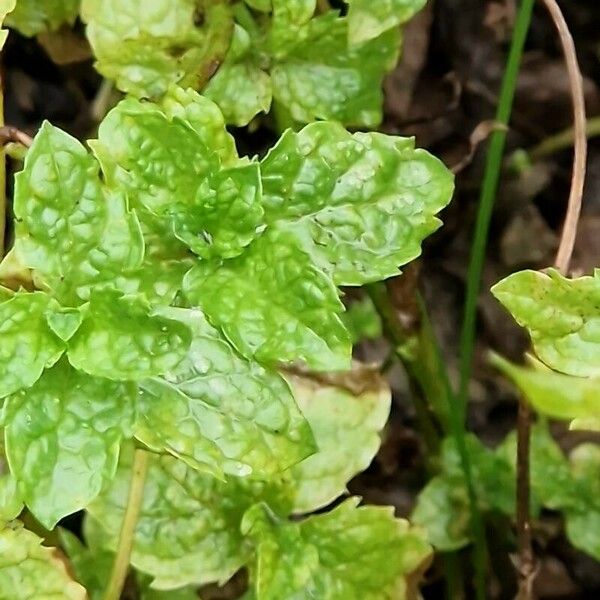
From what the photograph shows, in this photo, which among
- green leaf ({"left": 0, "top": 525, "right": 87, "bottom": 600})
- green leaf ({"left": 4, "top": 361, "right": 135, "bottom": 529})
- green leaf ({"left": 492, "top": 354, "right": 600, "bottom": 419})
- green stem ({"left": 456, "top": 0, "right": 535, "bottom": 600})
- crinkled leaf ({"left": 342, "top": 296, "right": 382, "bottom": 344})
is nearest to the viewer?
green leaf ({"left": 492, "top": 354, "right": 600, "bottom": 419})

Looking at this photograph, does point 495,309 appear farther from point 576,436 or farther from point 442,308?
point 576,436

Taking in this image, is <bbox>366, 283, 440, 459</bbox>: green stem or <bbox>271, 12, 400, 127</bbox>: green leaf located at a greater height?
<bbox>271, 12, 400, 127</bbox>: green leaf

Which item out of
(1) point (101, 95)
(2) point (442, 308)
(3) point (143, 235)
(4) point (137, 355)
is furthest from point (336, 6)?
(4) point (137, 355)

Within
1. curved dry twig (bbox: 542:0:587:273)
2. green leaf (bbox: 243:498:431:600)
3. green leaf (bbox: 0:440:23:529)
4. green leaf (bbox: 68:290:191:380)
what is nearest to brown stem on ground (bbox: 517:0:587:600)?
curved dry twig (bbox: 542:0:587:273)

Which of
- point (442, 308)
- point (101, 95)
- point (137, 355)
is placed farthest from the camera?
point (442, 308)

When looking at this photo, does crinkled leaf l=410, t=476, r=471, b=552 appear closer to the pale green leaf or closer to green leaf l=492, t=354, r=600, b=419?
the pale green leaf

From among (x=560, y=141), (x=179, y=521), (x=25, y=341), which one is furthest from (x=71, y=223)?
(x=560, y=141)
